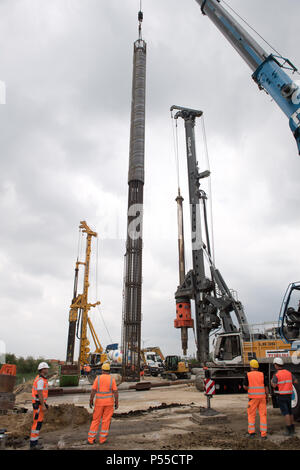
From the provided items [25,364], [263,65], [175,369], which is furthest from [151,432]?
[25,364]

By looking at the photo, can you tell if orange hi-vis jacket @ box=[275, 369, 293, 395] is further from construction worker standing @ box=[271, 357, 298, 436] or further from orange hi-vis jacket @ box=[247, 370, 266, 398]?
orange hi-vis jacket @ box=[247, 370, 266, 398]

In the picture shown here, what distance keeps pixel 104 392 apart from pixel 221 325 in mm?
16460

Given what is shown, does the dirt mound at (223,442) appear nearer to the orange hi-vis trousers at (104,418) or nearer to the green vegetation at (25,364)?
the orange hi-vis trousers at (104,418)

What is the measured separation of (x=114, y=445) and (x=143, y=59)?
34.9m

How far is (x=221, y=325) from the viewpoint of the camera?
71.6 ft

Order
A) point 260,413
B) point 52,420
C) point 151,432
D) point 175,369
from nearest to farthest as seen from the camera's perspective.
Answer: point 260,413, point 151,432, point 52,420, point 175,369

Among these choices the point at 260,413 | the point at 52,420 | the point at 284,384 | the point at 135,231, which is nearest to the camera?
the point at 260,413

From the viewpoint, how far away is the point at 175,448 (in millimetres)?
6266

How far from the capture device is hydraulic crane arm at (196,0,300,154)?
36.1 feet

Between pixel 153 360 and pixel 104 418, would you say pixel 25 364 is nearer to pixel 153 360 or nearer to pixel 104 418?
pixel 153 360

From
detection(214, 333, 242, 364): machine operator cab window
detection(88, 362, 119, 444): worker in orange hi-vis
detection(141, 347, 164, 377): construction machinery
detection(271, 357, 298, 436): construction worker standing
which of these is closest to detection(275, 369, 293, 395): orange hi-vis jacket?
detection(271, 357, 298, 436): construction worker standing

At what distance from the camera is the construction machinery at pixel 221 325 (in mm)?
9898
